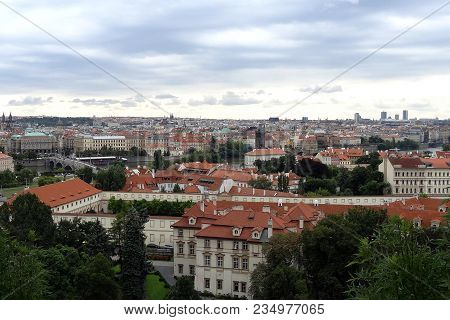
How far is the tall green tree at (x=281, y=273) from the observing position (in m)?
7.59

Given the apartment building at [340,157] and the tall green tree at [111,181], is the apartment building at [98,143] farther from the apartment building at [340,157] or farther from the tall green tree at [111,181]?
the tall green tree at [111,181]

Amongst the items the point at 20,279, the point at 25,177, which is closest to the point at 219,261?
the point at 20,279

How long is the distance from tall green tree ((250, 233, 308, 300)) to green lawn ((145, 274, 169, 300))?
5.61 feet

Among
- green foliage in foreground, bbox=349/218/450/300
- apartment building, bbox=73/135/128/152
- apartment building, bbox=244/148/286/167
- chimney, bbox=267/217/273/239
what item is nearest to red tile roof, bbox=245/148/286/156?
apartment building, bbox=244/148/286/167

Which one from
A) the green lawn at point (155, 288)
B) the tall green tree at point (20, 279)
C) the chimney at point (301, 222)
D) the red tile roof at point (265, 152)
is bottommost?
the green lawn at point (155, 288)

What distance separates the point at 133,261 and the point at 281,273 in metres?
2.77

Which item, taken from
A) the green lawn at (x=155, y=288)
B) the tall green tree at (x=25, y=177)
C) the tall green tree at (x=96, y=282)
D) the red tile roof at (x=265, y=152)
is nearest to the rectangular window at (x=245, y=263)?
the green lawn at (x=155, y=288)

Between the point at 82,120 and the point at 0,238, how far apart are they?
81.4 m

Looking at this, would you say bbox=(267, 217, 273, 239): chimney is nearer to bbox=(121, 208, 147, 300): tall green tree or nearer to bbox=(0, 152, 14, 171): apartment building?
bbox=(121, 208, 147, 300): tall green tree

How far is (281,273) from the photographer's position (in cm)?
766

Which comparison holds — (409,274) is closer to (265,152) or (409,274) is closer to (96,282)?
(96,282)

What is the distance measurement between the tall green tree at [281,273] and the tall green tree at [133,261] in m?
1.89

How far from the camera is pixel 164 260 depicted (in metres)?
12.3
